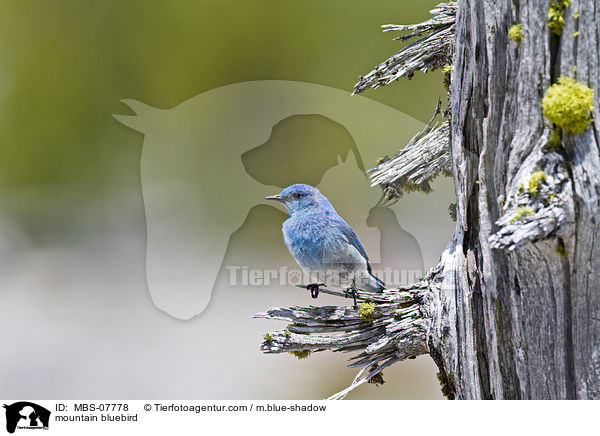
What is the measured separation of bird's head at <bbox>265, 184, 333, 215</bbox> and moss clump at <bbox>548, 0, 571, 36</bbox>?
28.1 inches

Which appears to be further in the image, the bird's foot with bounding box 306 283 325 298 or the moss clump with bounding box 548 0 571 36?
the bird's foot with bounding box 306 283 325 298

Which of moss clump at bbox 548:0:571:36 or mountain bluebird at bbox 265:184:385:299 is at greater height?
moss clump at bbox 548:0:571:36

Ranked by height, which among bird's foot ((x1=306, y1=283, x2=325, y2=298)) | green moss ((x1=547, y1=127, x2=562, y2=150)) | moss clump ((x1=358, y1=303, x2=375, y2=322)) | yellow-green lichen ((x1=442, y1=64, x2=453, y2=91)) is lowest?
moss clump ((x1=358, y1=303, x2=375, y2=322))

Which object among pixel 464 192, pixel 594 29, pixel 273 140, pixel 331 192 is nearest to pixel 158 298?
pixel 273 140

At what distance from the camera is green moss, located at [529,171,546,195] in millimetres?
957

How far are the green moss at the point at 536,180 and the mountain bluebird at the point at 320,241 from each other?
1.87 feet

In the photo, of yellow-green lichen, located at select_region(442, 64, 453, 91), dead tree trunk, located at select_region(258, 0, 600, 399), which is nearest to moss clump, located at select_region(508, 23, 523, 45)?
dead tree trunk, located at select_region(258, 0, 600, 399)

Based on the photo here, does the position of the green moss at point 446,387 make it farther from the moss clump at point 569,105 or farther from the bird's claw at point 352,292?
the moss clump at point 569,105

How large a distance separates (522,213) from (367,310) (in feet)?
1.99

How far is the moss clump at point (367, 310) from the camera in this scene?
142 centimetres
